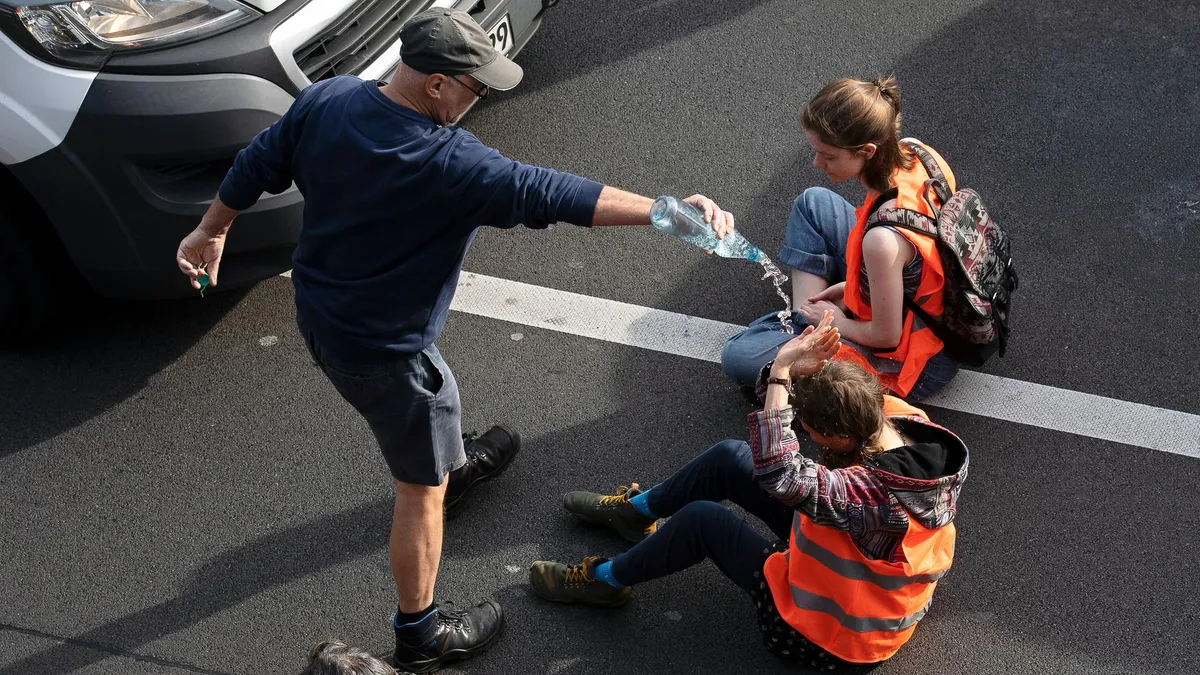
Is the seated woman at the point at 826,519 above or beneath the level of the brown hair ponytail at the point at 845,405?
beneath

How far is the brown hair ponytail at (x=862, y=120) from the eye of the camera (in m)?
3.65

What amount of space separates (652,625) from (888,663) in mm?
701

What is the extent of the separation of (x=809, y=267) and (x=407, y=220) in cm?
186

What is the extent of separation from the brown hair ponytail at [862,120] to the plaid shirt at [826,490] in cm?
99

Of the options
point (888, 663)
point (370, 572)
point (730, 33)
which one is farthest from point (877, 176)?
point (730, 33)

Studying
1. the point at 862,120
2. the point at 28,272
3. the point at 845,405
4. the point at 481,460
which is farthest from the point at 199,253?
the point at 862,120

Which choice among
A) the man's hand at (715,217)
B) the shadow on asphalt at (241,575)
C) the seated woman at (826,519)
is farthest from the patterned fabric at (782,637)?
the shadow on asphalt at (241,575)

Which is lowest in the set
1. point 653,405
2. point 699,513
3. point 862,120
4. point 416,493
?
point 653,405

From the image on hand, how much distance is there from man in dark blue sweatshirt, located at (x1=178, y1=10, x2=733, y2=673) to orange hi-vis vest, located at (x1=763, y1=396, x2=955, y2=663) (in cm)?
92

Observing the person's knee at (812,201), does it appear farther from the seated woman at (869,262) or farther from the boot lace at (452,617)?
the boot lace at (452,617)

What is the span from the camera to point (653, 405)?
438cm

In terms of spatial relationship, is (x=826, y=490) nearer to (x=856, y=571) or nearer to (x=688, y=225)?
(x=856, y=571)

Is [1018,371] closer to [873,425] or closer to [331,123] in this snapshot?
[873,425]

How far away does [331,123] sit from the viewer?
9.98 feet
